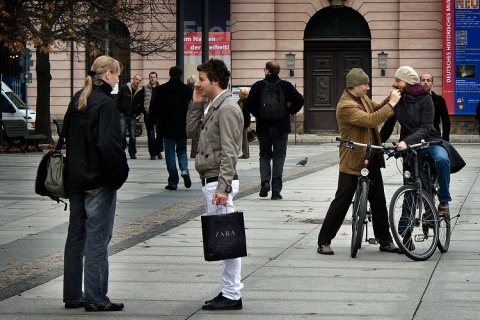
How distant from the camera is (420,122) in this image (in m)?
12.0

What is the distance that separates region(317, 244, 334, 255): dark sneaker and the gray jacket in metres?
3.03

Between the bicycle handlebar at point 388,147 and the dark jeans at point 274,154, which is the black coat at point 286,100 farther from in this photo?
the bicycle handlebar at point 388,147

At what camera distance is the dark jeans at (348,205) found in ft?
38.7

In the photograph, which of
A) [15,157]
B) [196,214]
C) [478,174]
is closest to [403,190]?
[196,214]

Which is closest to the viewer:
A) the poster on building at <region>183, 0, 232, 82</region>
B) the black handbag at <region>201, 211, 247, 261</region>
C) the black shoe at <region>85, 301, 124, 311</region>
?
the black handbag at <region>201, 211, 247, 261</region>

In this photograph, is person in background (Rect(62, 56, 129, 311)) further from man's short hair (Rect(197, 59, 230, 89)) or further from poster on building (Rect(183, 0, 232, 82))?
poster on building (Rect(183, 0, 232, 82))

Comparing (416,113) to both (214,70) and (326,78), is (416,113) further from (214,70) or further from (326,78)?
A: (326,78)

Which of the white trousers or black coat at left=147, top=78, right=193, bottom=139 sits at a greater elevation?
black coat at left=147, top=78, right=193, bottom=139

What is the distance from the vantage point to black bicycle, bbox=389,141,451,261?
37.0ft

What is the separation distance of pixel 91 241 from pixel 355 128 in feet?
12.3

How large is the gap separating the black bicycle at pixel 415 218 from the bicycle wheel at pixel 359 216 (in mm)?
253

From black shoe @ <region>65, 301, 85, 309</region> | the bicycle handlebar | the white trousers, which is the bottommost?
black shoe @ <region>65, 301, 85, 309</region>

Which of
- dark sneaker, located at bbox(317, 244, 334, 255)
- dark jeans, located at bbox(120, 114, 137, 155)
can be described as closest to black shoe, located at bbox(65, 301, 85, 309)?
dark sneaker, located at bbox(317, 244, 334, 255)

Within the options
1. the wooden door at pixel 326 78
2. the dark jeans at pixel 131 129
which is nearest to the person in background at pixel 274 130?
the dark jeans at pixel 131 129
